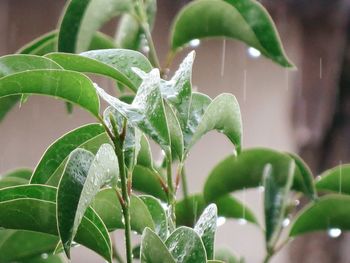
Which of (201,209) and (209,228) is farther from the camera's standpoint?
(201,209)

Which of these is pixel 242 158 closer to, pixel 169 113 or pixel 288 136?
pixel 169 113

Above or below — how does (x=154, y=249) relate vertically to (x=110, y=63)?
below

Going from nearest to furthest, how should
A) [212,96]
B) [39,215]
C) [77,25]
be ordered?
1. [39,215]
2. [77,25]
3. [212,96]

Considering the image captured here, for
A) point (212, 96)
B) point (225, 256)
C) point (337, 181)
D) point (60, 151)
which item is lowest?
point (212, 96)

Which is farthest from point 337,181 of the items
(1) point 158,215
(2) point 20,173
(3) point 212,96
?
(3) point 212,96

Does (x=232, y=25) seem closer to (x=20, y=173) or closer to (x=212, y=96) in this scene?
(x=20, y=173)

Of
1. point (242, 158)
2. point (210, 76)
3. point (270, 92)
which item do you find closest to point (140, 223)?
point (242, 158)
